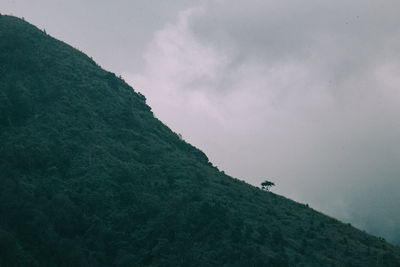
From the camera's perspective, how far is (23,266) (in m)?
26.8

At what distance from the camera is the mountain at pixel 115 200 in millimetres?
33844

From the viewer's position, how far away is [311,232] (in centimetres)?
4256

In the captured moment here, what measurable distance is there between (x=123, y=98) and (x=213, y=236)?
3783cm

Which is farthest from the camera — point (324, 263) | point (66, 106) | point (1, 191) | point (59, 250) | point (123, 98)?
point (123, 98)

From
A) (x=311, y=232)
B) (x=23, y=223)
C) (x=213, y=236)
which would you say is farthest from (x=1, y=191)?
(x=311, y=232)

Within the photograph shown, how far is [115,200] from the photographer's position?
1622 inches

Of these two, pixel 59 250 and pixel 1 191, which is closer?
pixel 59 250

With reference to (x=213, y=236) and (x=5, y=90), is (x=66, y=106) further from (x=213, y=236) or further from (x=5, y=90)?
(x=213, y=236)

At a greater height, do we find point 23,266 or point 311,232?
point 311,232

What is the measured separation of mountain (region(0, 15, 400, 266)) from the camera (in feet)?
111

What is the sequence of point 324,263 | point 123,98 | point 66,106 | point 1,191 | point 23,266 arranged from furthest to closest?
point 123,98 → point 66,106 → point 324,263 → point 1,191 → point 23,266

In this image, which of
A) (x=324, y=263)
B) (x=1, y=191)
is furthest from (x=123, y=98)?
(x=324, y=263)

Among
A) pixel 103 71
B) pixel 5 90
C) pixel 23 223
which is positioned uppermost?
pixel 103 71

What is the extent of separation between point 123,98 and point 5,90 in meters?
21.0
